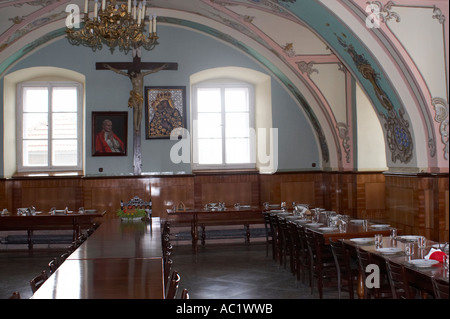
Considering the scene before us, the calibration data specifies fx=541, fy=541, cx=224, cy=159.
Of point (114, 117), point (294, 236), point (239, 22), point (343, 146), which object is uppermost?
point (239, 22)

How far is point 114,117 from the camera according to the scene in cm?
1412

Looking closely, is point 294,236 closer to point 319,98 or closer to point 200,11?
point 319,98

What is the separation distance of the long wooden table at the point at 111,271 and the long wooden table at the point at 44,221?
417 centimetres

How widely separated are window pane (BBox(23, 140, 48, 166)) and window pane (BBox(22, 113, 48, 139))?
6.5 inches

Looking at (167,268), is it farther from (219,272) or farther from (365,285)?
(219,272)

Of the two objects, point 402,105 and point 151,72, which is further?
point 151,72

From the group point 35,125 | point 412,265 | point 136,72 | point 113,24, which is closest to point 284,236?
point 412,265

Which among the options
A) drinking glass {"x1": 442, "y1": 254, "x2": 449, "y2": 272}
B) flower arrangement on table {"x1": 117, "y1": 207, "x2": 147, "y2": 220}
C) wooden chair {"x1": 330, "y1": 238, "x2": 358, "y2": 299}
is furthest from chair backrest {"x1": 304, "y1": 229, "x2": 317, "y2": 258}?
flower arrangement on table {"x1": 117, "y1": 207, "x2": 147, "y2": 220}

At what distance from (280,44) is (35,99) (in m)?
6.86

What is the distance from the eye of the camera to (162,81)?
46.8ft

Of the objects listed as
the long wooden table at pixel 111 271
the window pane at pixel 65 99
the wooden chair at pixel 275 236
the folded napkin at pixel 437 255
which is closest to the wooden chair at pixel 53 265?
the long wooden table at pixel 111 271

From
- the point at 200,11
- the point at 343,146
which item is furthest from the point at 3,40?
the point at 343,146

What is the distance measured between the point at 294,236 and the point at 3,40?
824 cm

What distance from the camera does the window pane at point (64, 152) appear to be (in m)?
14.8
